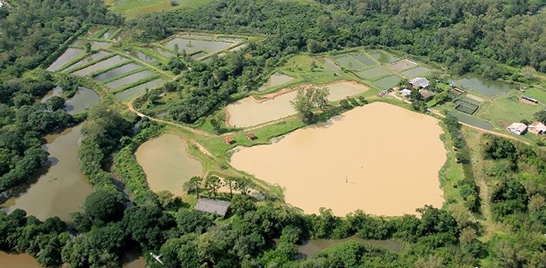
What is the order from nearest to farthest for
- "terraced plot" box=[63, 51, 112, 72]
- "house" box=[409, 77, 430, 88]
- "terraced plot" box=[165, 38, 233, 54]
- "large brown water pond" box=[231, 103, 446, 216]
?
"large brown water pond" box=[231, 103, 446, 216] → "house" box=[409, 77, 430, 88] → "terraced plot" box=[63, 51, 112, 72] → "terraced plot" box=[165, 38, 233, 54]

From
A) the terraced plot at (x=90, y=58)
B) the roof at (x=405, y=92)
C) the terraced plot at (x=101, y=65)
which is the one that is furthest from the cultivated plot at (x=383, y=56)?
the terraced plot at (x=90, y=58)

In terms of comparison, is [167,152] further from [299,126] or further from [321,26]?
[321,26]

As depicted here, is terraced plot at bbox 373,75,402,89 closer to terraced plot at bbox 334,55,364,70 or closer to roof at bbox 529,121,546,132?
terraced plot at bbox 334,55,364,70

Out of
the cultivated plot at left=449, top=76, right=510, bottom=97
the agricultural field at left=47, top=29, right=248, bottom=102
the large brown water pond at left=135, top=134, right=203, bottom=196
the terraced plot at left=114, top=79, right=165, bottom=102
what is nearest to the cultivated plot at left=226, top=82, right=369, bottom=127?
the agricultural field at left=47, top=29, right=248, bottom=102

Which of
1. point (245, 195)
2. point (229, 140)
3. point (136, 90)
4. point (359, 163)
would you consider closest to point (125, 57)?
point (136, 90)

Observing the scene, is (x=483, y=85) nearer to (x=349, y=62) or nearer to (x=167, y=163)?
(x=349, y=62)

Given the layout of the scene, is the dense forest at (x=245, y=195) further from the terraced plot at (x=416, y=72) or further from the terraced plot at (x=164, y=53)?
the terraced plot at (x=164, y=53)
